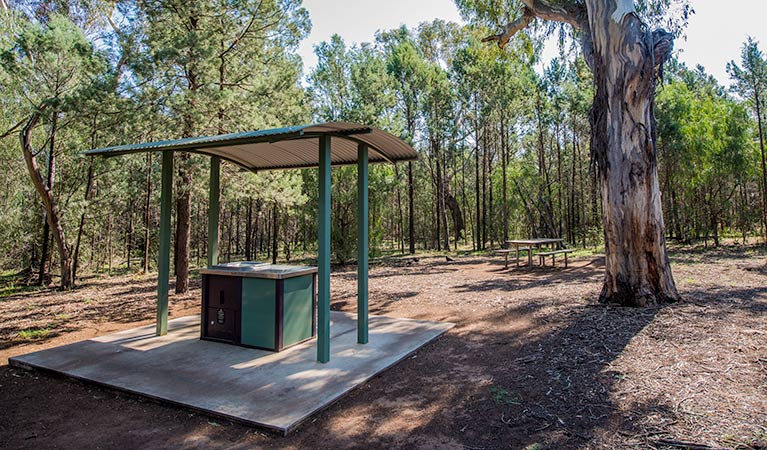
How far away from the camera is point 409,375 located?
169 inches

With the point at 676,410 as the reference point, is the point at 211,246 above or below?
above

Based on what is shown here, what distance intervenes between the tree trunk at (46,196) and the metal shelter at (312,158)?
7.61 metres

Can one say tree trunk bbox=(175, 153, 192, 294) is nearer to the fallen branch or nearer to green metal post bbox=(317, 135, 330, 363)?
green metal post bbox=(317, 135, 330, 363)

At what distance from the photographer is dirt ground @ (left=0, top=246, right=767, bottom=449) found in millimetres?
2934

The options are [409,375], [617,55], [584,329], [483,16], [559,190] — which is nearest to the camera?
[409,375]

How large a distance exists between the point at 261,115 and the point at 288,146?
435 cm

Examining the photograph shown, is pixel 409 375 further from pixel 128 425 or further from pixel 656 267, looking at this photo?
pixel 656 267

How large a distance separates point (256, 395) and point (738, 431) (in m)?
3.69

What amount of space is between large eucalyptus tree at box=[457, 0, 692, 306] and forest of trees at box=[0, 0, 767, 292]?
4.93 m

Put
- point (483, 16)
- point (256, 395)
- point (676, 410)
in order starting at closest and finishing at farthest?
point (676, 410) → point (256, 395) → point (483, 16)

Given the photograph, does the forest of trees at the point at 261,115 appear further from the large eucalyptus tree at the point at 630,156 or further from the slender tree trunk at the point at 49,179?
the large eucalyptus tree at the point at 630,156

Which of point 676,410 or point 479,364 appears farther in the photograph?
point 479,364

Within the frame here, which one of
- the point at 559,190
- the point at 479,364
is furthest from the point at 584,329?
the point at 559,190

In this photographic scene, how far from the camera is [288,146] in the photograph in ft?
18.9
